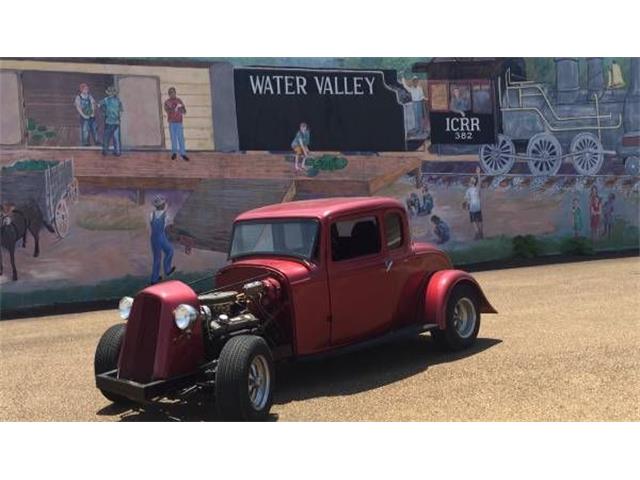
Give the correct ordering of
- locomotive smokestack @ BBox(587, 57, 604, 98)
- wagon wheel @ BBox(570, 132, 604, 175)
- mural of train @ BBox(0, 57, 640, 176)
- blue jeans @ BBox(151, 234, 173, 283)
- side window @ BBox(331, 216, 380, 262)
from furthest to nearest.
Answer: wagon wheel @ BBox(570, 132, 604, 175) < locomotive smokestack @ BBox(587, 57, 604, 98) < blue jeans @ BBox(151, 234, 173, 283) < mural of train @ BBox(0, 57, 640, 176) < side window @ BBox(331, 216, 380, 262)

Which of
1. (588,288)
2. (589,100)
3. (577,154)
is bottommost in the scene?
(588,288)

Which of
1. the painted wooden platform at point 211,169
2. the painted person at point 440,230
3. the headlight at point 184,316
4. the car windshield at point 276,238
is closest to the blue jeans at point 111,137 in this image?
the painted wooden platform at point 211,169

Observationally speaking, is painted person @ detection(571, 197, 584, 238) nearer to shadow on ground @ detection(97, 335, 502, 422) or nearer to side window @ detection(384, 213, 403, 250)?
shadow on ground @ detection(97, 335, 502, 422)

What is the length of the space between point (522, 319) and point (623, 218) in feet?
41.7

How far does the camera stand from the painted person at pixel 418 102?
18109 millimetres

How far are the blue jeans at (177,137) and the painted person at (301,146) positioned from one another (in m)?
2.93

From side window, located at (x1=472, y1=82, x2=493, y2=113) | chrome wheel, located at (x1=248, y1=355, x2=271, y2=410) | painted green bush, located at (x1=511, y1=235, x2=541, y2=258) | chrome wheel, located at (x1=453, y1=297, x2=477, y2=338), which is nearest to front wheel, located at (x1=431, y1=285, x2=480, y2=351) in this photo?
chrome wheel, located at (x1=453, y1=297, x2=477, y2=338)

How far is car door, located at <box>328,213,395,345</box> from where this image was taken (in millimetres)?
6883

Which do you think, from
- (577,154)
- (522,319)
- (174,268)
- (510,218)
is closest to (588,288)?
(522,319)

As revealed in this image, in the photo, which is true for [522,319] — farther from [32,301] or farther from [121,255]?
[32,301]

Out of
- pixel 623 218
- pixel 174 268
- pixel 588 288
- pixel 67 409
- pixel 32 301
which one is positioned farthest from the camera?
pixel 623 218

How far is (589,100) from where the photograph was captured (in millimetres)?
19766

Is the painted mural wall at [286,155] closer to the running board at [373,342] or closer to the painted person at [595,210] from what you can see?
the painted person at [595,210]

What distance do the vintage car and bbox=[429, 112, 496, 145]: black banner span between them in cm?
1069
